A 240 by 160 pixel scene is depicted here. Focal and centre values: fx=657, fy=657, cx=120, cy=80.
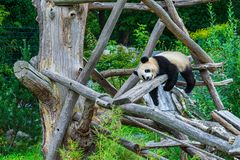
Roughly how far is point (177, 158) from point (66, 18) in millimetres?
2305

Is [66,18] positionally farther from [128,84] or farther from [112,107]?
[112,107]

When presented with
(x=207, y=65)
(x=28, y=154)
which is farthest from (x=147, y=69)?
(x=28, y=154)

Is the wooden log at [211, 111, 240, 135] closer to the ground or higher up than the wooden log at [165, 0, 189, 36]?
closer to the ground

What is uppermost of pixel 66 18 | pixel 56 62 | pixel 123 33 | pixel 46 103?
pixel 66 18

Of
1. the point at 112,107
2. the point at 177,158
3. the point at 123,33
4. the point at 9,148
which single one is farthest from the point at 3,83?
the point at 123,33

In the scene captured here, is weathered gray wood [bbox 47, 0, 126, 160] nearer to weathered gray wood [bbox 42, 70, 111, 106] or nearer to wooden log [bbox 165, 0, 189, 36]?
weathered gray wood [bbox 42, 70, 111, 106]

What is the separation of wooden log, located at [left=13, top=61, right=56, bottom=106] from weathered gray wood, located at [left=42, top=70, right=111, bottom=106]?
0.24 feet

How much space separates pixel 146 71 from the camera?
20.0ft

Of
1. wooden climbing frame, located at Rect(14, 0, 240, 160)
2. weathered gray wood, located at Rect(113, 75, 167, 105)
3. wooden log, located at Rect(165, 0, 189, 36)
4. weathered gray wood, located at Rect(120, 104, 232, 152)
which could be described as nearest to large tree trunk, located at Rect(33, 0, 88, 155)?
wooden climbing frame, located at Rect(14, 0, 240, 160)

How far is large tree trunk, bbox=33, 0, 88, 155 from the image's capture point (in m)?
6.30

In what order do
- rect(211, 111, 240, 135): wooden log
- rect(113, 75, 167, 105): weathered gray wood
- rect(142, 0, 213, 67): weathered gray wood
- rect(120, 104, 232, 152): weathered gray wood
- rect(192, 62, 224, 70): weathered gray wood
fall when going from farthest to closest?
rect(192, 62, 224, 70): weathered gray wood → rect(142, 0, 213, 67): weathered gray wood → rect(113, 75, 167, 105): weathered gray wood → rect(211, 111, 240, 135): wooden log → rect(120, 104, 232, 152): weathered gray wood

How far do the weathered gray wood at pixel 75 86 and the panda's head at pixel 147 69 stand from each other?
0.62m

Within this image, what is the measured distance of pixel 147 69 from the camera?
6.11 meters

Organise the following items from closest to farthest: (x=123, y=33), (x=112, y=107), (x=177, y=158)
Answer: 1. (x=112, y=107)
2. (x=177, y=158)
3. (x=123, y=33)
